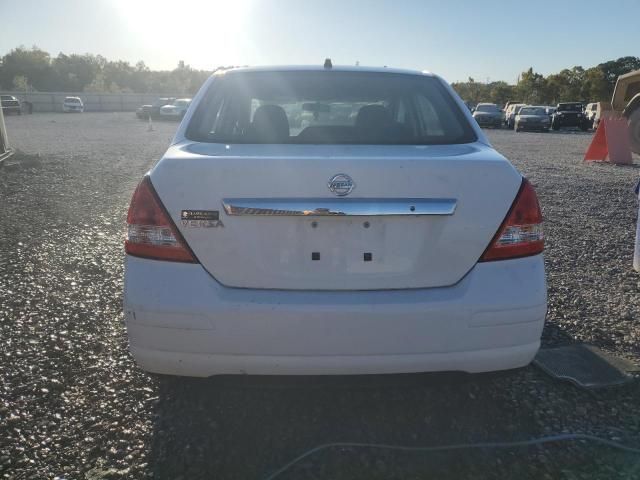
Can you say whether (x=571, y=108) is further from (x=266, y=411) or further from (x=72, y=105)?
(x=72, y=105)

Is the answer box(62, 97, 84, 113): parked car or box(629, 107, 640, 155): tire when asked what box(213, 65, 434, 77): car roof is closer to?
box(629, 107, 640, 155): tire

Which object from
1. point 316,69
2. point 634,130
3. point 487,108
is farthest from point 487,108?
point 316,69

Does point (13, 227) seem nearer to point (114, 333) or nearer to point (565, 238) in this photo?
point (114, 333)

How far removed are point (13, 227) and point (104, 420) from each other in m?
4.47

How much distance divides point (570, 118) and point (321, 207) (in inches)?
1432

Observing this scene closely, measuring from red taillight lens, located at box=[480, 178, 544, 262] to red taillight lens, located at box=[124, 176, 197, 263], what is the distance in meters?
1.21

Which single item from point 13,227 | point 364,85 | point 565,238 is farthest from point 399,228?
point 13,227

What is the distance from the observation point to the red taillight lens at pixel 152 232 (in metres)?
2.12

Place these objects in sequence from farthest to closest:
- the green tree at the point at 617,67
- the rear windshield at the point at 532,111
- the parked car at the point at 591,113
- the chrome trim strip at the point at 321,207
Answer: the green tree at the point at 617,67
the parked car at the point at 591,113
the rear windshield at the point at 532,111
the chrome trim strip at the point at 321,207

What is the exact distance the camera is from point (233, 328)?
208cm

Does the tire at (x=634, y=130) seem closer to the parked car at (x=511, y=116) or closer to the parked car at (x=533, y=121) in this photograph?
the parked car at (x=533, y=121)

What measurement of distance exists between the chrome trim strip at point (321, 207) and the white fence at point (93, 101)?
66.7m

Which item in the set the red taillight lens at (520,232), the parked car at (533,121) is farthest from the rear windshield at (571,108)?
the red taillight lens at (520,232)

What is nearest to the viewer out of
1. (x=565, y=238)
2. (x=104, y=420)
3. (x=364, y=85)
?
(x=104, y=420)
